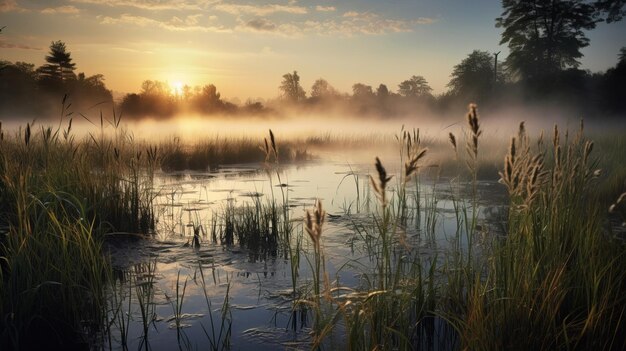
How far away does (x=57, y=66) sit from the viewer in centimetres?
4912

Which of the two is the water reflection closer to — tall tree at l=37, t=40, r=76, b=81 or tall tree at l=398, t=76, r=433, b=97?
tall tree at l=37, t=40, r=76, b=81

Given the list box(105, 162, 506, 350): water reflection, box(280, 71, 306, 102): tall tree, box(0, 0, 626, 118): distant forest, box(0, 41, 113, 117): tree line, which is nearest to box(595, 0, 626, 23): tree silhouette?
box(0, 0, 626, 118): distant forest

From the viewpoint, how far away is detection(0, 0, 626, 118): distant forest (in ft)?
102

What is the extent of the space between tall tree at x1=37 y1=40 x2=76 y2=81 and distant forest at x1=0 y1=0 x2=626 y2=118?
10cm

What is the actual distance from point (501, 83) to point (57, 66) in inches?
1813

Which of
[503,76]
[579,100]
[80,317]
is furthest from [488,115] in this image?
[80,317]

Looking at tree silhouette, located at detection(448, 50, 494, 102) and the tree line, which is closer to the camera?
tree silhouette, located at detection(448, 50, 494, 102)

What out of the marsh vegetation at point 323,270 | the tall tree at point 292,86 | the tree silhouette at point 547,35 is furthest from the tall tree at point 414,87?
the marsh vegetation at point 323,270

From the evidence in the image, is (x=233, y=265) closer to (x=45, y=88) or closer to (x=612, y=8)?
(x=612, y=8)

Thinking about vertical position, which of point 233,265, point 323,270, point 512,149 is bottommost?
point 233,265

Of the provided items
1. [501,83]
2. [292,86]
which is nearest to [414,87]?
[292,86]

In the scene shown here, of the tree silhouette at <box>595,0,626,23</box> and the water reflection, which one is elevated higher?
the tree silhouette at <box>595,0,626,23</box>

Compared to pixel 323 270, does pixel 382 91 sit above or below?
above

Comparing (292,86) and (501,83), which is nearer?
(501,83)
